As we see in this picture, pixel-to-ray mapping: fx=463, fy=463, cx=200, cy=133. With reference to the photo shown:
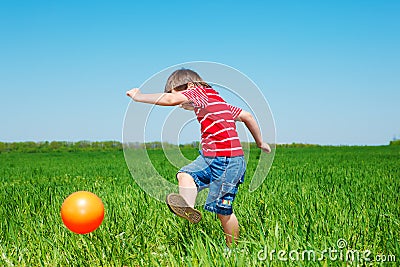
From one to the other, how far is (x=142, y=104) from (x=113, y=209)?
1.89 m

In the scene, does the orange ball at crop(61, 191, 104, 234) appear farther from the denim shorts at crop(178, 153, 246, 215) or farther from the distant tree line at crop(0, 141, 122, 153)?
the distant tree line at crop(0, 141, 122, 153)

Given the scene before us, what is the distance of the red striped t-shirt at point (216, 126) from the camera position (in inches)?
135

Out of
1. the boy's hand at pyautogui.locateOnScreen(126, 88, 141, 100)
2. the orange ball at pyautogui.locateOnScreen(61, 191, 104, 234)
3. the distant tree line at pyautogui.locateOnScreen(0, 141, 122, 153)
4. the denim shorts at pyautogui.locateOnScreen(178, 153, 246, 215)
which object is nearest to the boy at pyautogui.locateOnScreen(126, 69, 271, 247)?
the denim shorts at pyautogui.locateOnScreen(178, 153, 246, 215)

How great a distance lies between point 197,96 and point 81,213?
122cm

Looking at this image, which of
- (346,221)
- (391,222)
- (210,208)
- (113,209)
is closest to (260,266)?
(210,208)

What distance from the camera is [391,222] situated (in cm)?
408

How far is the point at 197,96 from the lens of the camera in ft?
10.9

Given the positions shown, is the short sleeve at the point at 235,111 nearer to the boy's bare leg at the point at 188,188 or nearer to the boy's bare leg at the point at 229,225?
the boy's bare leg at the point at 188,188

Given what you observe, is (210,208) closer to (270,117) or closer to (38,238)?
(270,117)

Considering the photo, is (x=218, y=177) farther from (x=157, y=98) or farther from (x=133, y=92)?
(x=133, y=92)

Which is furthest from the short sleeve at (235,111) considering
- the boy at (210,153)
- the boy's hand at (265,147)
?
the boy's hand at (265,147)

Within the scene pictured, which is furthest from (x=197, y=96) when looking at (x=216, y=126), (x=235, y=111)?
(x=235, y=111)

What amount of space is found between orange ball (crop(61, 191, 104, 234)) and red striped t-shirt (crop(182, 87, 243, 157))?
3.05 feet

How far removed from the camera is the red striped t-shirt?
3439 millimetres
